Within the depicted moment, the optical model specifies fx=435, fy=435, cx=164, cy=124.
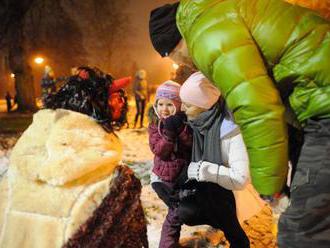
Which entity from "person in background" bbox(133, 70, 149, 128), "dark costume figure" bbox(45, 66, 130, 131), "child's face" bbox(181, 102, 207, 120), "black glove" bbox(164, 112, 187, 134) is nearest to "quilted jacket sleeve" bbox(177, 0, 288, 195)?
"dark costume figure" bbox(45, 66, 130, 131)

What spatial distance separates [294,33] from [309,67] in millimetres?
167

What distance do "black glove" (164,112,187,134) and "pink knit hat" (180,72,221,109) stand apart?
224 millimetres

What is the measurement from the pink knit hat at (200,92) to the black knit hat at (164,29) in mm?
798

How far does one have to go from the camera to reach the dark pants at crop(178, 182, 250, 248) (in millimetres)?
3268

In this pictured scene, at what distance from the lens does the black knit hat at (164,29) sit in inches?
89.3

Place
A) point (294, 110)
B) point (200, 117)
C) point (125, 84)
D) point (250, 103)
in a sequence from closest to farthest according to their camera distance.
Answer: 1. point (250, 103)
2. point (294, 110)
3. point (125, 84)
4. point (200, 117)

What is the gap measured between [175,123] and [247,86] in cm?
155

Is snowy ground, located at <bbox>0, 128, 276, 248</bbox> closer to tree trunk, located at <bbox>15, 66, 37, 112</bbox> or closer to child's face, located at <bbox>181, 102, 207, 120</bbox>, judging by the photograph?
child's face, located at <bbox>181, 102, 207, 120</bbox>

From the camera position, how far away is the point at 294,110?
6.59 feet

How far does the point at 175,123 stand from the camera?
3.40m

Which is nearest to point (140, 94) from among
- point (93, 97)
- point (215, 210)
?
point (215, 210)

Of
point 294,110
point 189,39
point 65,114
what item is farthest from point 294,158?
point 65,114

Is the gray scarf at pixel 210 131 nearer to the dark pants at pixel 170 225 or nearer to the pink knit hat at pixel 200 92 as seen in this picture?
the pink knit hat at pixel 200 92

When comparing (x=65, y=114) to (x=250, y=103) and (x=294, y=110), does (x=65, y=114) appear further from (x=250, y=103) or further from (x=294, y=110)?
(x=294, y=110)
